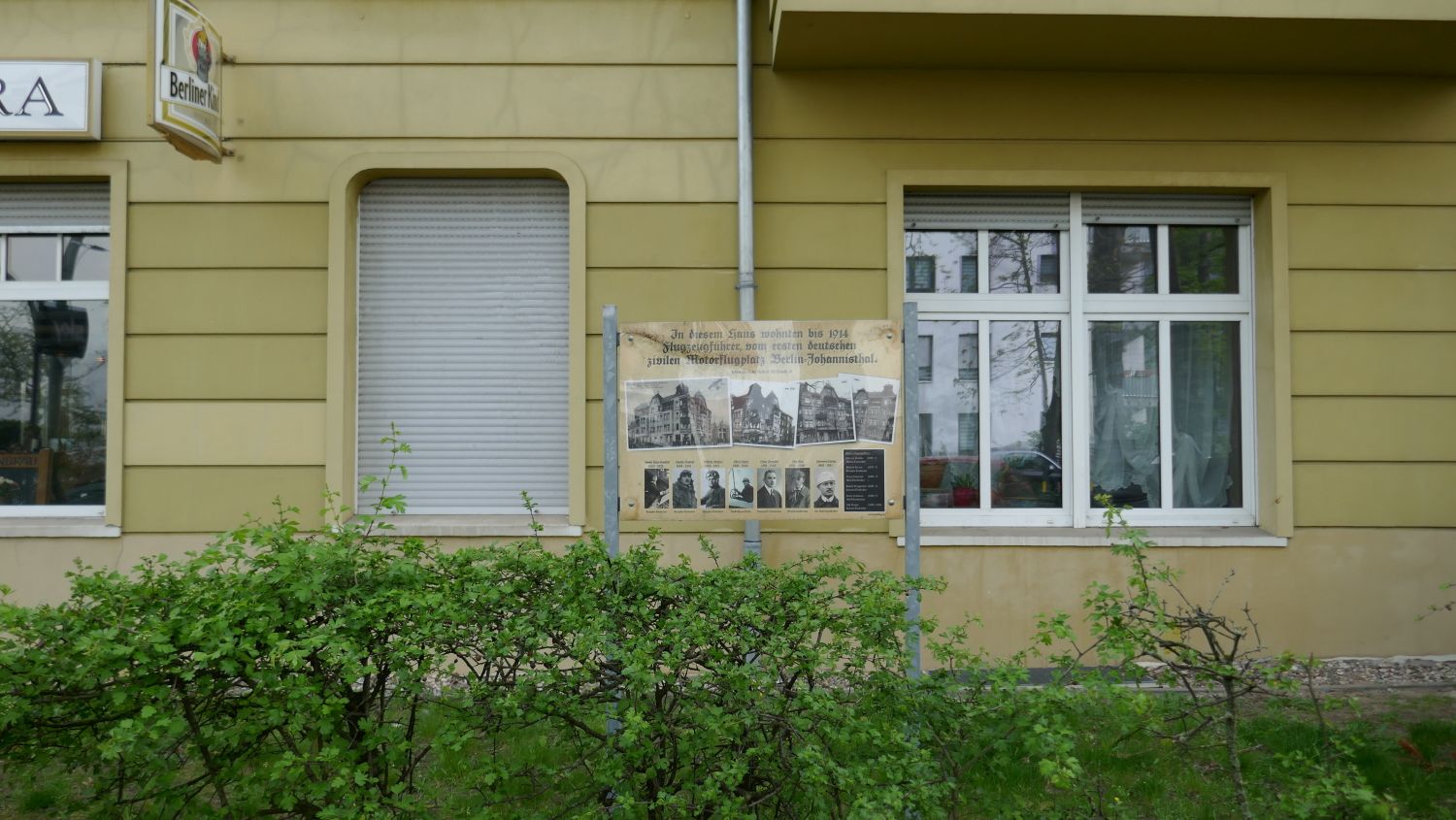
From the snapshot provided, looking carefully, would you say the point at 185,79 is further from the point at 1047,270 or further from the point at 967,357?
the point at 1047,270

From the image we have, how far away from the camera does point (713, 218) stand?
584 cm

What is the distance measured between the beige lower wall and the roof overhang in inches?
115

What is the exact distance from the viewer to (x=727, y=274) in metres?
5.82

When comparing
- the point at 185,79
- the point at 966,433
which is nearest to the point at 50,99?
the point at 185,79

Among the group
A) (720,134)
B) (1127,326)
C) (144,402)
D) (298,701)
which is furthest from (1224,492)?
(144,402)

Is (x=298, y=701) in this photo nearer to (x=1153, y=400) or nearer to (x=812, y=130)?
(x=812, y=130)

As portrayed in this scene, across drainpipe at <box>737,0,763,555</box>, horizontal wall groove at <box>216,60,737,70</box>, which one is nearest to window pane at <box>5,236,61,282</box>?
horizontal wall groove at <box>216,60,737,70</box>

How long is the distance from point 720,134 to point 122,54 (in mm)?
3757

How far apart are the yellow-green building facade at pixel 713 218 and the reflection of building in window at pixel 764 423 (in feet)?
6.67

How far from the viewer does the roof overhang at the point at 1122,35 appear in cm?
514

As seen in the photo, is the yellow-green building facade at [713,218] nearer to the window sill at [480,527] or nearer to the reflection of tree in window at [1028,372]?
the window sill at [480,527]

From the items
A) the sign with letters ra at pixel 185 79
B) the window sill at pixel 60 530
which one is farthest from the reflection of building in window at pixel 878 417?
the window sill at pixel 60 530

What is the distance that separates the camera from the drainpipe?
5.64m

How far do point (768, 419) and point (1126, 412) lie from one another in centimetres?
349
